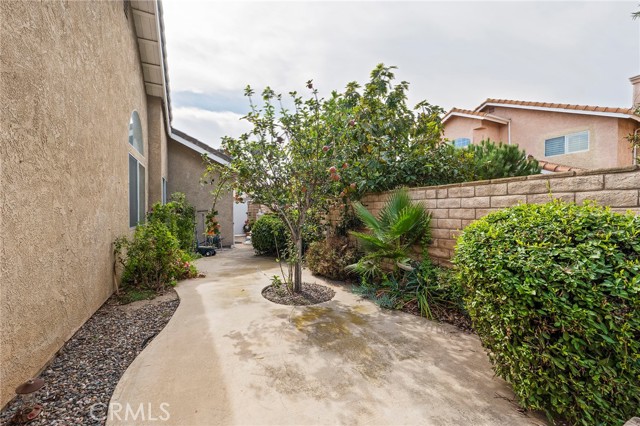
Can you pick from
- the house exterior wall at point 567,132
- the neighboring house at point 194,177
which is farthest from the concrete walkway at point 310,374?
the house exterior wall at point 567,132

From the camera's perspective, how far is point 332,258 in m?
6.31

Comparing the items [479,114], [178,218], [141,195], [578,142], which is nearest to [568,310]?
[178,218]

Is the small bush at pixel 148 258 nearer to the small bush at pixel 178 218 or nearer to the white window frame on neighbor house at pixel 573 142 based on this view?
the small bush at pixel 178 218

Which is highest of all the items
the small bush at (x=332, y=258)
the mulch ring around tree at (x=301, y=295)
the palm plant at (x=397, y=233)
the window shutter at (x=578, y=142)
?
the window shutter at (x=578, y=142)

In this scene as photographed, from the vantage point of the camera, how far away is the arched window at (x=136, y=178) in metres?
6.71

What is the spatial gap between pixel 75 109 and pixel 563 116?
57.1 feet

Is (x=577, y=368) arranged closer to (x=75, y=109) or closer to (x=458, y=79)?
(x=75, y=109)

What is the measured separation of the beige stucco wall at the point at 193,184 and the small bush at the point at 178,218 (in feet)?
5.35

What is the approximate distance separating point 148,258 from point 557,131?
17.0 m

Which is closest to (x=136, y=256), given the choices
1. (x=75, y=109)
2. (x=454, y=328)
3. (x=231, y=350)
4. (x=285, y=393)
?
(x=75, y=109)

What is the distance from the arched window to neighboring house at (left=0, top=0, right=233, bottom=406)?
0.89 meters

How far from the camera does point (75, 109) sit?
350cm

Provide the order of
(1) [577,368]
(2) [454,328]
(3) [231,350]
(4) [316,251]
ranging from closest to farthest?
(1) [577,368], (3) [231,350], (2) [454,328], (4) [316,251]

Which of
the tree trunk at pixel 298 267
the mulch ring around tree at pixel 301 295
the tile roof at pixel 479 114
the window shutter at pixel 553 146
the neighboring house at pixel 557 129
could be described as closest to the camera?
the mulch ring around tree at pixel 301 295
